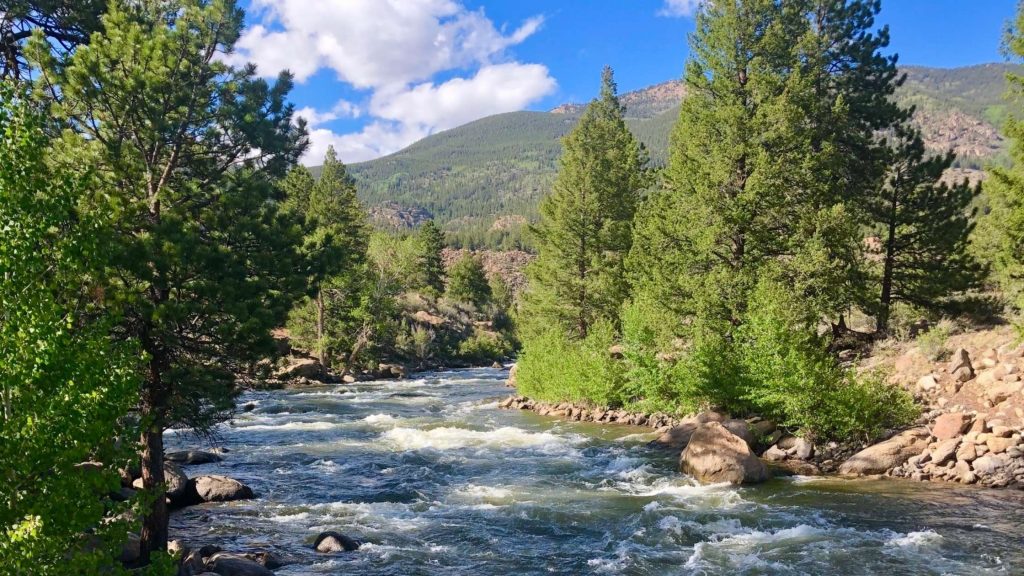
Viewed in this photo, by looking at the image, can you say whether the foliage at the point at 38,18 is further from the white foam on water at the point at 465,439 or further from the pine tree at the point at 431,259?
the pine tree at the point at 431,259

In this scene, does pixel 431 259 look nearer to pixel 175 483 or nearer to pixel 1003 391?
pixel 175 483

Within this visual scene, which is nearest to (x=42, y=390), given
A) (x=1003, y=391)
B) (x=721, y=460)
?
(x=721, y=460)

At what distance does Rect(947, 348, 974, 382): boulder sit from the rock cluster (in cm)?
233

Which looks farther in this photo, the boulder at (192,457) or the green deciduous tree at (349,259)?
the green deciduous tree at (349,259)

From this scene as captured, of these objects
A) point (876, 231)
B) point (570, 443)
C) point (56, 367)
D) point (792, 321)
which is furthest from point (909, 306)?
point (56, 367)

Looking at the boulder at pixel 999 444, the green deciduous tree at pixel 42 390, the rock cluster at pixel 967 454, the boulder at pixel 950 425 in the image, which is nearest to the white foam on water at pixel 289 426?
the rock cluster at pixel 967 454

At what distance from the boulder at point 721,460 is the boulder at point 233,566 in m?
11.3

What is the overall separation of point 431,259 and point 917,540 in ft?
286

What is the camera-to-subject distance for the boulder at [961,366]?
19203mm

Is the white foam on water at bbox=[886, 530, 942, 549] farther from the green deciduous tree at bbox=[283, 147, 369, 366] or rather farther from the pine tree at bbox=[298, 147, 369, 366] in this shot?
the green deciduous tree at bbox=[283, 147, 369, 366]

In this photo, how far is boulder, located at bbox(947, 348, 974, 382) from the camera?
19.2 meters

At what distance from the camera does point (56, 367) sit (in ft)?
19.6

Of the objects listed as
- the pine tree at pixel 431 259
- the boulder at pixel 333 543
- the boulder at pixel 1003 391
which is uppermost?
the pine tree at pixel 431 259

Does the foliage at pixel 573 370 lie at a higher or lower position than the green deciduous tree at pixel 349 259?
lower
